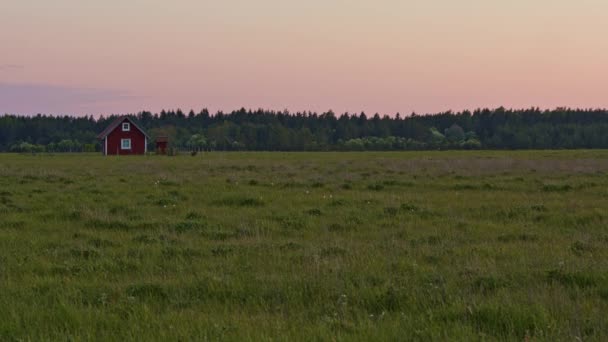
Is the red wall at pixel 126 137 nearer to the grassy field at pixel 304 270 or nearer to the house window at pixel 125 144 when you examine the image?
the house window at pixel 125 144

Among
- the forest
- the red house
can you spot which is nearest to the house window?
the red house

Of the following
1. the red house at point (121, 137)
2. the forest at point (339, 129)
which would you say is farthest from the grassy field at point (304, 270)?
the forest at point (339, 129)

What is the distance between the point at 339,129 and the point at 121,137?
10390 centimetres

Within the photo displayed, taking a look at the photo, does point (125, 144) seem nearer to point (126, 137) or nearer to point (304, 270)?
point (126, 137)

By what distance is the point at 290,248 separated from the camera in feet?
33.3

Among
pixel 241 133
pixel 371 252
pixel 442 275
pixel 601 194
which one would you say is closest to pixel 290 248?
pixel 371 252

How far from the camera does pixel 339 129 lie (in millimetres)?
171875

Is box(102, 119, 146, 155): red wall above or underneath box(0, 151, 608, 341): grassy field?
above

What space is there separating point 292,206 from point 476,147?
360 ft

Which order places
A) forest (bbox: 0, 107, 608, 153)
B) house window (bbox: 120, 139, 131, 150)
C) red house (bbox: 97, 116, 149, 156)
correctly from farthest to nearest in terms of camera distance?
forest (bbox: 0, 107, 608, 153), house window (bbox: 120, 139, 131, 150), red house (bbox: 97, 116, 149, 156)

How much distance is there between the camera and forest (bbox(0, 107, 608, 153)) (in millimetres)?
140025

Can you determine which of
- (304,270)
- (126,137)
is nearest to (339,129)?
(126,137)

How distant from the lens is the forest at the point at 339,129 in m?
140

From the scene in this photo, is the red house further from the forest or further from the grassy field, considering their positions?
the grassy field
